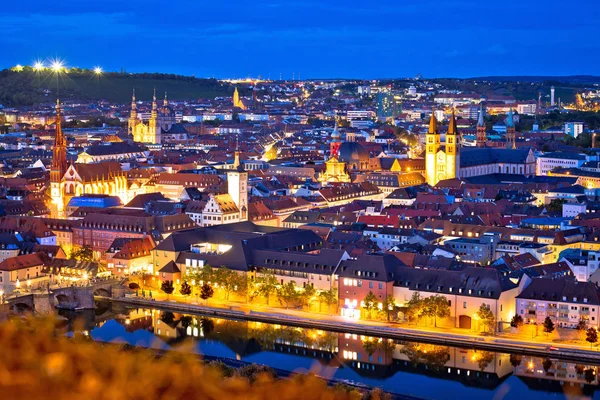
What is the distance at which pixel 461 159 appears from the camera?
34469 mm

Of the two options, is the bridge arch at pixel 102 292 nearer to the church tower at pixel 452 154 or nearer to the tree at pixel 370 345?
the tree at pixel 370 345

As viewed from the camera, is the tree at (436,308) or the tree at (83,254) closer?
the tree at (436,308)

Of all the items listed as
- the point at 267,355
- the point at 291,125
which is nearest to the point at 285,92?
the point at 291,125

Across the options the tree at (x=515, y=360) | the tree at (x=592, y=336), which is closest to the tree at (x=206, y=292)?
the tree at (x=515, y=360)

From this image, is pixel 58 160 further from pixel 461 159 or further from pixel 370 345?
pixel 370 345

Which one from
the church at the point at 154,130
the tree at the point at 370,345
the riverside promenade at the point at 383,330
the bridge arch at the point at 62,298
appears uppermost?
the church at the point at 154,130

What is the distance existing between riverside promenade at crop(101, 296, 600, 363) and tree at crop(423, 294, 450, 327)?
294mm

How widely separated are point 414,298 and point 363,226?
22.4ft

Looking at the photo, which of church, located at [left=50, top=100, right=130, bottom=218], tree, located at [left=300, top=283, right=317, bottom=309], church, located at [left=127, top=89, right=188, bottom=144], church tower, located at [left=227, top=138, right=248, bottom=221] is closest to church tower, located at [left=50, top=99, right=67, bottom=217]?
church, located at [left=50, top=100, right=130, bottom=218]

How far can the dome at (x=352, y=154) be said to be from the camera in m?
36.4

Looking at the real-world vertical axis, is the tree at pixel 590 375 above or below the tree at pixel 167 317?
below

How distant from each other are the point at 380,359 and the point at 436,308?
1749mm

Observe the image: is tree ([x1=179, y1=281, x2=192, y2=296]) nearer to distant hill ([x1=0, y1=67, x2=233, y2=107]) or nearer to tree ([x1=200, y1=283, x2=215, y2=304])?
tree ([x1=200, y1=283, x2=215, y2=304])

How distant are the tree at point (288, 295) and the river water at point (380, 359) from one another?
106 centimetres
